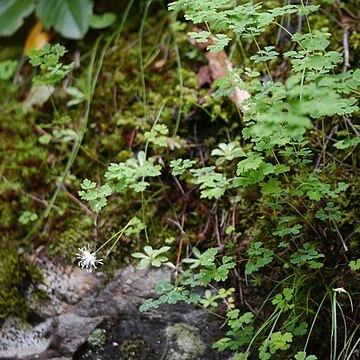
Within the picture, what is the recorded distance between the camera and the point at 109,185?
61.3 inches

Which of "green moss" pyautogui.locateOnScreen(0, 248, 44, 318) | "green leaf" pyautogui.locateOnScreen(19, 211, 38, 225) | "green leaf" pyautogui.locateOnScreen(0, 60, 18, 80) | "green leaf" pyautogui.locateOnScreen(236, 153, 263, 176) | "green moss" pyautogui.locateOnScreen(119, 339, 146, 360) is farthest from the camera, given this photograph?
"green leaf" pyautogui.locateOnScreen(0, 60, 18, 80)

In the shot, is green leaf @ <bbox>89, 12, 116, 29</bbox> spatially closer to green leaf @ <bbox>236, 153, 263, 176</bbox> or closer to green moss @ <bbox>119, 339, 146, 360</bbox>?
green leaf @ <bbox>236, 153, 263, 176</bbox>

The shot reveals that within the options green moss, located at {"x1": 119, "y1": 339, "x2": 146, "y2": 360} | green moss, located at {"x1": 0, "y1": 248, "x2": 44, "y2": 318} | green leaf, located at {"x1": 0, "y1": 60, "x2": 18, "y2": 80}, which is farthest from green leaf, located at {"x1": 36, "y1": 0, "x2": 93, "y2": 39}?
green moss, located at {"x1": 119, "y1": 339, "x2": 146, "y2": 360}

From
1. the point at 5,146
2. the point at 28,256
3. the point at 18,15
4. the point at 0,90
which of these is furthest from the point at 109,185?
the point at 18,15

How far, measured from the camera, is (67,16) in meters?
2.48

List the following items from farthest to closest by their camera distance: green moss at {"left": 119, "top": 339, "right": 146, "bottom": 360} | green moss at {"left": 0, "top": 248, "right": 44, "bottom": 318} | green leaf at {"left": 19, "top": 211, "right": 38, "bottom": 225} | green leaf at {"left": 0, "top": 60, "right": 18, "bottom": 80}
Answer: green leaf at {"left": 0, "top": 60, "right": 18, "bottom": 80} < green leaf at {"left": 19, "top": 211, "right": 38, "bottom": 225} < green moss at {"left": 0, "top": 248, "right": 44, "bottom": 318} < green moss at {"left": 119, "top": 339, "right": 146, "bottom": 360}

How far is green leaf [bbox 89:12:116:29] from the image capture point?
2475mm

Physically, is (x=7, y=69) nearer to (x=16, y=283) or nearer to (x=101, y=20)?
(x=101, y=20)

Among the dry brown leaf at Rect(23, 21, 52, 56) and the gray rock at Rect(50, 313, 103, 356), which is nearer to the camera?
the gray rock at Rect(50, 313, 103, 356)

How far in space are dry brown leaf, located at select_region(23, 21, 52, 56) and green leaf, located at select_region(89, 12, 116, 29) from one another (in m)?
0.24

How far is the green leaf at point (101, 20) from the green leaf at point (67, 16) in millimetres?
24

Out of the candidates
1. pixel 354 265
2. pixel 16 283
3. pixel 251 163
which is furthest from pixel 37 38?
pixel 354 265

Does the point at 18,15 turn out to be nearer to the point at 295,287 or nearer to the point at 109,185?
the point at 109,185

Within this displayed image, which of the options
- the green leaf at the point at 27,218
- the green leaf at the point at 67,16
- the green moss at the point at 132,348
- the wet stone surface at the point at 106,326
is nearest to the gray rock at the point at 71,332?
the wet stone surface at the point at 106,326
